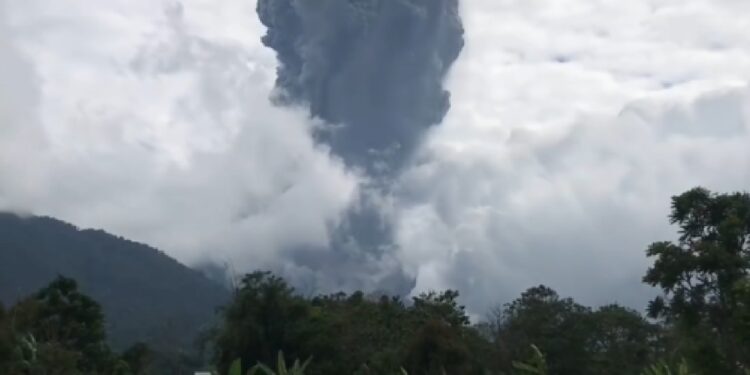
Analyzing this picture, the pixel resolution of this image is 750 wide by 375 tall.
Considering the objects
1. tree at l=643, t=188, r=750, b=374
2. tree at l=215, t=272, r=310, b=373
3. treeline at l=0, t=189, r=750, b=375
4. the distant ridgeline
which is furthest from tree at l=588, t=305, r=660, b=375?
the distant ridgeline

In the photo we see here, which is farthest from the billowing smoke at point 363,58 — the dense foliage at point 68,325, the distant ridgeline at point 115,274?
the dense foliage at point 68,325

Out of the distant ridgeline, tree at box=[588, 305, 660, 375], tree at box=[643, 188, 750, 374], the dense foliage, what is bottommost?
tree at box=[643, 188, 750, 374]

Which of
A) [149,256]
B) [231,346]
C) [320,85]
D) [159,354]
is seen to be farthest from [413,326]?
[149,256]

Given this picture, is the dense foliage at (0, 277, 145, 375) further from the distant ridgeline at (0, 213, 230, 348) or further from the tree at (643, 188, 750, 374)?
the distant ridgeline at (0, 213, 230, 348)

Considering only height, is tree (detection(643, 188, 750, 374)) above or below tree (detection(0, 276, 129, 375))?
below

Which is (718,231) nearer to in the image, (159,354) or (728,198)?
(728,198)

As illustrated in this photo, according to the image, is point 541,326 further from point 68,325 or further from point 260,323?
point 68,325

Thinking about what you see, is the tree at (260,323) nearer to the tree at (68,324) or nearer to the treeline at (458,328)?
the treeline at (458,328)
